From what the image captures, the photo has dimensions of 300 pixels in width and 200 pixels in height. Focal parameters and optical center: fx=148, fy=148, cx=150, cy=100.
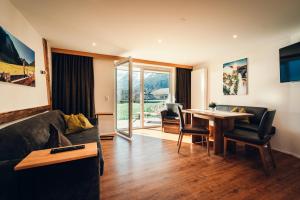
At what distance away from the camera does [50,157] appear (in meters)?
1.06

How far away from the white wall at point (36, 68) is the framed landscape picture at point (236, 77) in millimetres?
4511

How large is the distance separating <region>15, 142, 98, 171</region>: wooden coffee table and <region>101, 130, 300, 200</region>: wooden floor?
0.86 m

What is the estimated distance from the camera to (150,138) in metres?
3.98

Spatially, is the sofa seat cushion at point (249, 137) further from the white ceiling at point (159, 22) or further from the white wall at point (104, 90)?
the white wall at point (104, 90)

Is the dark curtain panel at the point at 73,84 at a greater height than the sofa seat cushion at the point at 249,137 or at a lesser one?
greater

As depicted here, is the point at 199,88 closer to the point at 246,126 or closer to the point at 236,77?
the point at 236,77

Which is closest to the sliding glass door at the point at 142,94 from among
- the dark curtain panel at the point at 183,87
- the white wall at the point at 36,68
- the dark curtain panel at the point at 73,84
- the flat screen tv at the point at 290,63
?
the dark curtain panel at the point at 183,87

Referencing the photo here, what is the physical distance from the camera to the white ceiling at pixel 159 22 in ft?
6.31

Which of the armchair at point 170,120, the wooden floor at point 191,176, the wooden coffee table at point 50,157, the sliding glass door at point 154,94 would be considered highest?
the sliding glass door at point 154,94

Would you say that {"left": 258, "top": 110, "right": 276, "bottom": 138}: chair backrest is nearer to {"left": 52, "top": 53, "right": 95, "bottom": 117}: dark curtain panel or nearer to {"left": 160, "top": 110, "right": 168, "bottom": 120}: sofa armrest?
{"left": 160, "top": 110, "right": 168, "bottom": 120}: sofa armrest

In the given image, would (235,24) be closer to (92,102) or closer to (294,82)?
(294,82)

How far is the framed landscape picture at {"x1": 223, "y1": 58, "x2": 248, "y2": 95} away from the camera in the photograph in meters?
3.79

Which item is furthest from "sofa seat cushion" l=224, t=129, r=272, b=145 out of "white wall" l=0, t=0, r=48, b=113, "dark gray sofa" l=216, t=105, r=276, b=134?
"white wall" l=0, t=0, r=48, b=113

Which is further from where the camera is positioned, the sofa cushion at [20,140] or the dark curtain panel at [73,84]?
the dark curtain panel at [73,84]
